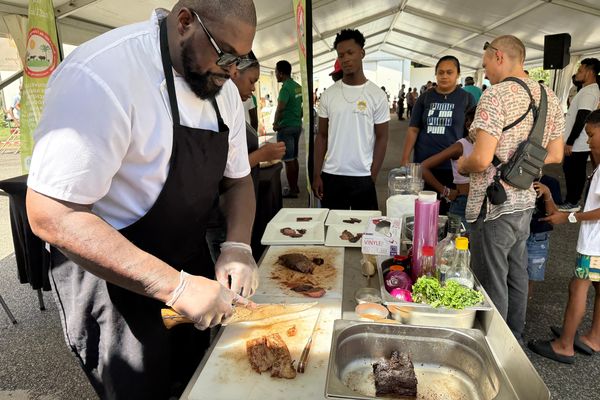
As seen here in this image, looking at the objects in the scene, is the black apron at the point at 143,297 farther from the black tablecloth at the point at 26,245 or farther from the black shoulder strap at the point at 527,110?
the black tablecloth at the point at 26,245

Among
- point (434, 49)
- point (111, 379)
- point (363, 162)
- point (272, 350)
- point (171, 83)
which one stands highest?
point (434, 49)

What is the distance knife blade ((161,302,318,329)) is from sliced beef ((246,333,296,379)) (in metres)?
0.09

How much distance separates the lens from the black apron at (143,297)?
1.20m

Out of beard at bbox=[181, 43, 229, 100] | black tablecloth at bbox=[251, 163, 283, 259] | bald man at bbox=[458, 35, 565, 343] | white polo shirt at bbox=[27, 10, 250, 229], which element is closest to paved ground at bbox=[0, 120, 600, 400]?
bald man at bbox=[458, 35, 565, 343]

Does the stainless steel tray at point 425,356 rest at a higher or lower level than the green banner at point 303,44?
lower

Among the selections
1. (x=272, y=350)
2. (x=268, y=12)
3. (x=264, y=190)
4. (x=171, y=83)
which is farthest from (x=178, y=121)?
(x=268, y=12)

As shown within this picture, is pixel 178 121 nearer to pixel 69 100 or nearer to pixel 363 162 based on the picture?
pixel 69 100

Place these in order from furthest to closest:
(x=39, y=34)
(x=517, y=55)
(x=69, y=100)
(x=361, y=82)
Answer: (x=39, y=34)
(x=361, y=82)
(x=517, y=55)
(x=69, y=100)

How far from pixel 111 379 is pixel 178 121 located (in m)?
0.81

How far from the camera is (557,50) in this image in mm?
7277

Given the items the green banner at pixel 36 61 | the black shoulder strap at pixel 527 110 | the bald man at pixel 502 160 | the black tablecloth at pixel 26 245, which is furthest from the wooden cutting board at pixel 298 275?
the green banner at pixel 36 61

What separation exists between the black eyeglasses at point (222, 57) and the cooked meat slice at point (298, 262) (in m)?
0.95

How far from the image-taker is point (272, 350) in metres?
1.21

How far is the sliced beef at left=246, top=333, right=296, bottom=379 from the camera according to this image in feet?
3.70
